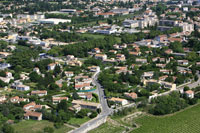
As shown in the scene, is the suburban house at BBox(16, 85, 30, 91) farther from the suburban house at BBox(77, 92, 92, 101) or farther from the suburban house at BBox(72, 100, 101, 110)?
the suburban house at BBox(72, 100, 101, 110)

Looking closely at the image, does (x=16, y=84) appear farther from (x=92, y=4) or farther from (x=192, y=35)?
(x=92, y=4)

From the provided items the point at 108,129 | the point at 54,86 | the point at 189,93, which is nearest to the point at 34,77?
the point at 54,86

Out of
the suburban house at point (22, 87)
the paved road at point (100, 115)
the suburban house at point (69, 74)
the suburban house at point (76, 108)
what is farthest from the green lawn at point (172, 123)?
the suburban house at point (69, 74)

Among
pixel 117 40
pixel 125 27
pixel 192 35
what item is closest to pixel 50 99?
pixel 117 40

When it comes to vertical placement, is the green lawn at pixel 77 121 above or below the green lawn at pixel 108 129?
above

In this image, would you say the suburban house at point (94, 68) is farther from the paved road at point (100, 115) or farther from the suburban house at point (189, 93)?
the suburban house at point (189, 93)

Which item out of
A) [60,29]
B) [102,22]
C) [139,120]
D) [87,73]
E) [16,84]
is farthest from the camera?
[102,22]

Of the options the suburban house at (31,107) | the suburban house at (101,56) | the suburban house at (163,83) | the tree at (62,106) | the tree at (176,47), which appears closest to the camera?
the tree at (62,106)

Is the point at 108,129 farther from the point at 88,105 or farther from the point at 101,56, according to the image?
the point at 101,56
